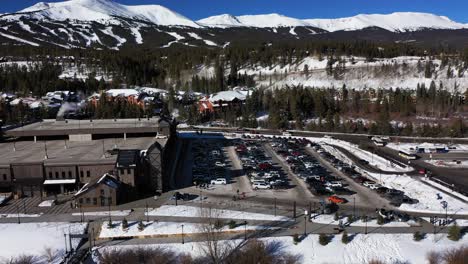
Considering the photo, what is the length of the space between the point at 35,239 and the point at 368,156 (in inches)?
1484

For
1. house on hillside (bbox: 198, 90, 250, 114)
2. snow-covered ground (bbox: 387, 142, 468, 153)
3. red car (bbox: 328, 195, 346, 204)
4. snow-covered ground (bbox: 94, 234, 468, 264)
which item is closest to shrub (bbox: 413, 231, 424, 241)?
snow-covered ground (bbox: 94, 234, 468, 264)

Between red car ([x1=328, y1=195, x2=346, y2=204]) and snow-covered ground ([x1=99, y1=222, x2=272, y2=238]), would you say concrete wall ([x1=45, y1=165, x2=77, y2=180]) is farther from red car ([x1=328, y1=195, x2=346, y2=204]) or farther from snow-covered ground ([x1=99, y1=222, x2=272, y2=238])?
red car ([x1=328, y1=195, x2=346, y2=204])

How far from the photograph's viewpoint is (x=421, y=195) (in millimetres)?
36906

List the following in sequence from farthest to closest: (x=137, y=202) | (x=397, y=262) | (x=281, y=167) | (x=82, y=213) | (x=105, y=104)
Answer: (x=105, y=104), (x=281, y=167), (x=137, y=202), (x=82, y=213), (x=397, y=262)

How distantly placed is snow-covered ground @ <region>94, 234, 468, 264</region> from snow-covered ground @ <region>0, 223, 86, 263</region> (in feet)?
9.93

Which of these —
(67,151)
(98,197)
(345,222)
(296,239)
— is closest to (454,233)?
(345,222)

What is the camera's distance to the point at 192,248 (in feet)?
89.6

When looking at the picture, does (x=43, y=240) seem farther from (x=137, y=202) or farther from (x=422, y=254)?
(x=422, y=254)

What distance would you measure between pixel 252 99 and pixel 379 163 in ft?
131

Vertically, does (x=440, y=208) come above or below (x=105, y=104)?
below

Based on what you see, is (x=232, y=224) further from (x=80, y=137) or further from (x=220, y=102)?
(x=220, y=102)

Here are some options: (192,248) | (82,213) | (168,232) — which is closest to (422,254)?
(192,248)

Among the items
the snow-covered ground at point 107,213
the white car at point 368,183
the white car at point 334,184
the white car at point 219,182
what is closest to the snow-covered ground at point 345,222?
the white car at point 334,184

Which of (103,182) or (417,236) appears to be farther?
(103,182)
